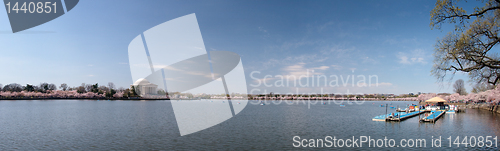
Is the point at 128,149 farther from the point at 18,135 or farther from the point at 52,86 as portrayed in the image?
the point at 52,86

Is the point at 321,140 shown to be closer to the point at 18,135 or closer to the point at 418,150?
the point at 418,150

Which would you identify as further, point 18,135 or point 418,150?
point 18,135

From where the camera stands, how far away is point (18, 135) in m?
25.0

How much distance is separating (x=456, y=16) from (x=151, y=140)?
24.0 m

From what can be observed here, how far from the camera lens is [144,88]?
186 m

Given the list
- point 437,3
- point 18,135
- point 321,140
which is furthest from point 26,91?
point 437,3

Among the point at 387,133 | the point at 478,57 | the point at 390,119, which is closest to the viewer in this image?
the point at 478,57

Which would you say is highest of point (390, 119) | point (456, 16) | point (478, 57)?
point (456, 16)

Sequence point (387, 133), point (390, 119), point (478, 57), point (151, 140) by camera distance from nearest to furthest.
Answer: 1. point (478, 57)
2. point (151, 140)
3. point (387, 133)
4. point (390, 119)

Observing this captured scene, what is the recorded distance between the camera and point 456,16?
40.2ft

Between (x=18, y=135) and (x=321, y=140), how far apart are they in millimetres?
30333

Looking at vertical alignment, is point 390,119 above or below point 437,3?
below

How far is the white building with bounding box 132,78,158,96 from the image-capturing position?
598ft

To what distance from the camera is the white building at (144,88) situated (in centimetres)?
18240
